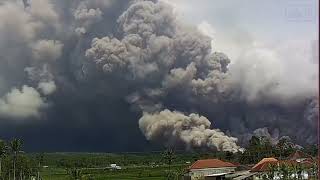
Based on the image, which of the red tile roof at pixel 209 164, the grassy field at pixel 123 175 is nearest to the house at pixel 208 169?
the red tile roof at pixel 209 164

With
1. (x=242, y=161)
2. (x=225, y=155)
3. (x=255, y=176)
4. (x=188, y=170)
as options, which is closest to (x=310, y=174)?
(x=255, y=176)

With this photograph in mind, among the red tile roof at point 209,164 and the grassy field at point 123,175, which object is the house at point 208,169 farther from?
the grassy field at point 123,175

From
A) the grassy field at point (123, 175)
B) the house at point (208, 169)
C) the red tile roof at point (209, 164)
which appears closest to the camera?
the house at point (208, 169)

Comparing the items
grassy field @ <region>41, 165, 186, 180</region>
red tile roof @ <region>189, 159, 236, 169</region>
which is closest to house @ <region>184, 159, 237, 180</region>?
red tile roof @ <region>189, 159, 236, 169</region>

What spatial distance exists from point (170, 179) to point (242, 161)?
30.0 metres

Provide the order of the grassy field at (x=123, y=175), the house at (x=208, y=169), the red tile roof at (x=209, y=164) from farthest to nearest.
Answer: the grassy field at (x=123, y=175)
the red tile roof at (x=209, y=164)
the house at (x=208, y=169)

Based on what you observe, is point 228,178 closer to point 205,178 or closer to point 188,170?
point 205,178

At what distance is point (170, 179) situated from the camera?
8344 cm

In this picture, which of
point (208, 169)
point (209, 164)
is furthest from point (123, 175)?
point (208, 169)

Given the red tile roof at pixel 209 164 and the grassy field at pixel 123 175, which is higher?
the red tile roof at pixel 209 164

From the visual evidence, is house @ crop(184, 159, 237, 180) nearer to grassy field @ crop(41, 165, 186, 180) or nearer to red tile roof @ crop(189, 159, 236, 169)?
red tile roof @ crop(189, 159, 236, 169)

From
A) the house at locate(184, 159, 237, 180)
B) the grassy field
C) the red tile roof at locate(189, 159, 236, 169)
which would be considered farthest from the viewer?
the grassy field

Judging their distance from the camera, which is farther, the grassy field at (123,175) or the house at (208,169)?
the grassy field at (123,175)

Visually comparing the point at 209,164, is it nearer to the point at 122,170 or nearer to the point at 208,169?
the point at 208,169
